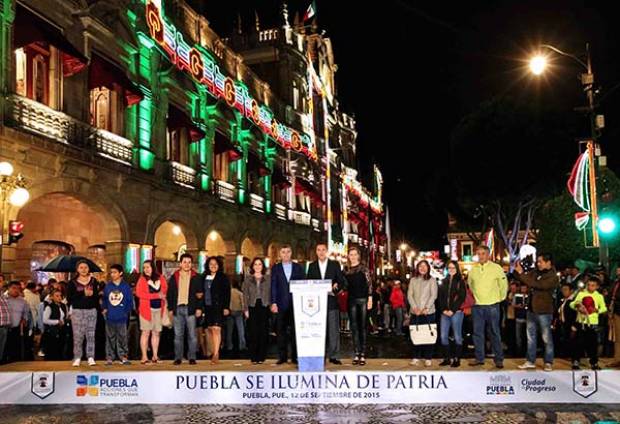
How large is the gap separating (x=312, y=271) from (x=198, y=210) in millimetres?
15513

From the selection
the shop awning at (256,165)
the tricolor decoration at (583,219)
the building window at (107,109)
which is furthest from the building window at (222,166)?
the tricolor decoration at (583,219)

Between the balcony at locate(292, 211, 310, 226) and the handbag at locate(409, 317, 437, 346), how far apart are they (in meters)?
29.1

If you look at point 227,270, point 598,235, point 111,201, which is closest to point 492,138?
point 227,270

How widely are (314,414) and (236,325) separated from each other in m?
7.69

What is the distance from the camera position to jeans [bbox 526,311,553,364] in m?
10.1

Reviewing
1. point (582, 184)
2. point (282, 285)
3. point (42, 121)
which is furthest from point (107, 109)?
point (582, 184)

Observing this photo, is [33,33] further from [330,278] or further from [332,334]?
[332,334]

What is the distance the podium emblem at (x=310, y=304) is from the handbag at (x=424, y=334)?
190 centimetres

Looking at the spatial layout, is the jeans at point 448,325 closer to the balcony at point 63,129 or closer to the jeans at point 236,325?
the jeans at point 236,325

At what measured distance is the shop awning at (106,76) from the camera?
61.0 feet

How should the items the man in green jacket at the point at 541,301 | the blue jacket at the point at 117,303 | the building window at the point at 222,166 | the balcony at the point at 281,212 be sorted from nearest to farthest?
the man in green jacket at the point at 541,301
the blue jacket at the point at 117,303
the building window at the point at 222,166
the balcony at the point at 281,212

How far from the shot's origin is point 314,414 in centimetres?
867

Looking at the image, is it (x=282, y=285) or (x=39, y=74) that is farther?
(x=39, y=74)

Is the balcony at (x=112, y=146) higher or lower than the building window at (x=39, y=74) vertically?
lower
